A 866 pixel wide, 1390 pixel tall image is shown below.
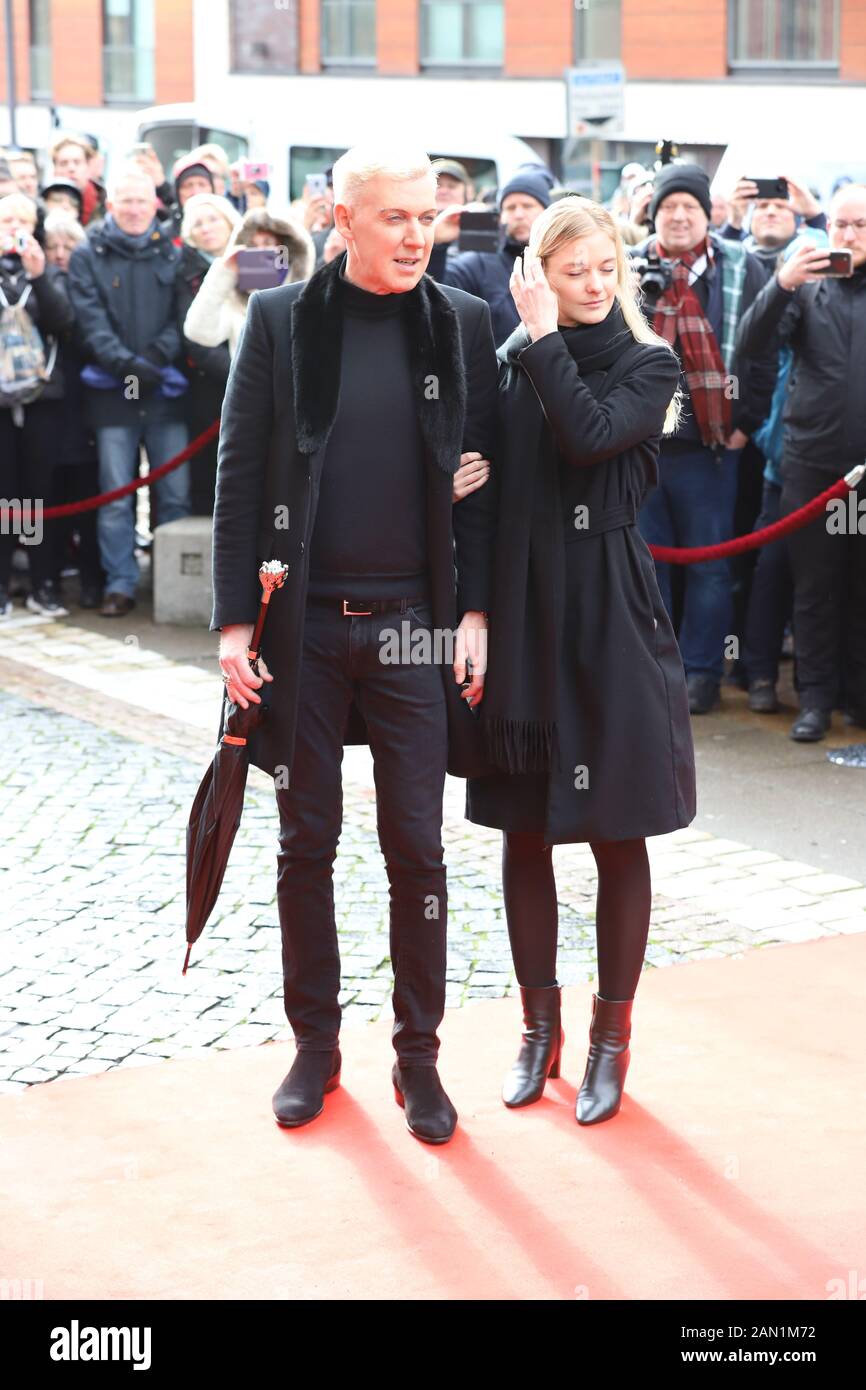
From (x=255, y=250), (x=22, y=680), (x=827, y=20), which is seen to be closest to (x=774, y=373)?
(x=255, y=250)

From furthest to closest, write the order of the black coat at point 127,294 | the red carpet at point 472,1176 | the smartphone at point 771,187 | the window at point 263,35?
the window at point 263,35, the black coat at point 127,294, the smartphone at point 771,187, the red carpet at point 472,1176

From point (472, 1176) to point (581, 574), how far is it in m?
1.35

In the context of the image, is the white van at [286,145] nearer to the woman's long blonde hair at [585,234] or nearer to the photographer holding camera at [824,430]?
the photographer holding camera at [824,430]

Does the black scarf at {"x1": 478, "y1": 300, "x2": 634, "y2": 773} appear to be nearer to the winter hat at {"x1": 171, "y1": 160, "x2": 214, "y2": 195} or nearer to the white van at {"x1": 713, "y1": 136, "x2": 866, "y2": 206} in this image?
the winter hat at {"x1": 171, "y1": 160, "x2": 214, "y2": 195}

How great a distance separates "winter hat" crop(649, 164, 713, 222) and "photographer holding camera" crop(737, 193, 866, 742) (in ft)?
1.73

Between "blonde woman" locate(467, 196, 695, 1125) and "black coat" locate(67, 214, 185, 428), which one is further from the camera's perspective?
"black coat" locate(67, 214, 185, 428)

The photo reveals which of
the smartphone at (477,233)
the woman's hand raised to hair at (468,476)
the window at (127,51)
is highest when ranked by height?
the window at (127,51)

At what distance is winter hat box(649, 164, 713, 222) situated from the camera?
8477 millimetres

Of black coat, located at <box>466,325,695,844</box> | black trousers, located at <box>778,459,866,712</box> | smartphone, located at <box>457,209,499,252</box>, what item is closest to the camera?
black trousers, located at <box>778,459,866,712</box>

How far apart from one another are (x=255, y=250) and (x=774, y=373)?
9.42 ft

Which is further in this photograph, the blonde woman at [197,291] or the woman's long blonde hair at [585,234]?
the blonde woman at [197,291]

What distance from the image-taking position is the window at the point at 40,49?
35.2 metres

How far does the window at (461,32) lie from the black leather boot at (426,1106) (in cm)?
2804

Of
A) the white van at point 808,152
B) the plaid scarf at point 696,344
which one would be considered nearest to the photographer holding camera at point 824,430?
the plaid scarf at point 696,344
